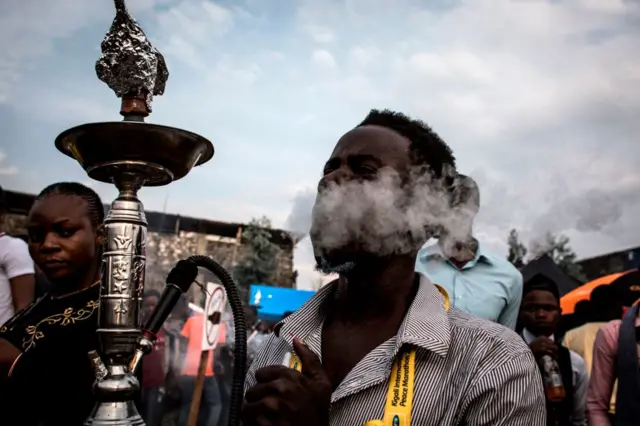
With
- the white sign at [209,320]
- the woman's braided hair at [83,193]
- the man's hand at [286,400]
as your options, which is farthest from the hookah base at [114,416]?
the white sign at [209,320]

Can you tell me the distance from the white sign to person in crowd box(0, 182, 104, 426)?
287 centimetres

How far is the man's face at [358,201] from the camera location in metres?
1.58

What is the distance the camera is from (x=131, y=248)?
48.0 inches

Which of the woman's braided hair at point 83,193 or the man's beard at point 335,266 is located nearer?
the man's beard at point 335,266

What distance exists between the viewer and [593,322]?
5332mm

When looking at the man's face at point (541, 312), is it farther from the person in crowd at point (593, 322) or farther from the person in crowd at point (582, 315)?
the person in crowd at point (582, 315)

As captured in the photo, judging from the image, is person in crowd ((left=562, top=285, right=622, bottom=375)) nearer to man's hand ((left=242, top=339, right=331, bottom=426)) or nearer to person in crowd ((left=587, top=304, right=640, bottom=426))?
person in crowd ((left=587, top=304, right=640, bottom=426))

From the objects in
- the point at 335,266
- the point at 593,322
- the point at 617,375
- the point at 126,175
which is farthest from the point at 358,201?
the point at 593,322

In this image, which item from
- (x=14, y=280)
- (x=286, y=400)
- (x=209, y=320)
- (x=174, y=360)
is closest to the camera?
(x=286, y=400)

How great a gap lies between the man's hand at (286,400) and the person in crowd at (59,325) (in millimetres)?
929

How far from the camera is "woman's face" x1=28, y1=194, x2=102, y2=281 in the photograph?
2160mm

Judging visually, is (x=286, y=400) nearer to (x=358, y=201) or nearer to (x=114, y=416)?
(x=114, y=416)

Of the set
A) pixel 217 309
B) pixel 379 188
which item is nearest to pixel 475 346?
pixel 379 188

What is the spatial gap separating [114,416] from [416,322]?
2.47 ft
